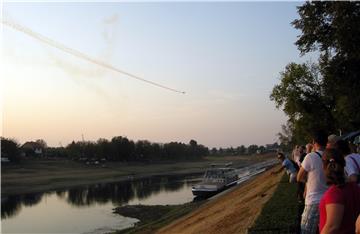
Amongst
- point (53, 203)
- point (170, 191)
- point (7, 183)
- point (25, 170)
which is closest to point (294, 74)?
point (170, 191)

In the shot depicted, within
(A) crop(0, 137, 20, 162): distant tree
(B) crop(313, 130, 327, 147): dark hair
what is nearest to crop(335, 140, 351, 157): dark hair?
(B) crop(313, 130, 327, 147): dark hair

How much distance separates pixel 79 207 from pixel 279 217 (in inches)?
1831

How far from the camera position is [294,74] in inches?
2330

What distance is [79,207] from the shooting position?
5706 cm

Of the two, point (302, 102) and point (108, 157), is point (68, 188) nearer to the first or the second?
point (302, 102)

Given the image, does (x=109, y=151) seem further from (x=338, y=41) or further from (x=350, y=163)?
(x=350, y=163)

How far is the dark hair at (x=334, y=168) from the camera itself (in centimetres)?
533

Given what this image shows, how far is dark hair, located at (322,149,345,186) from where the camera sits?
17.5 feet

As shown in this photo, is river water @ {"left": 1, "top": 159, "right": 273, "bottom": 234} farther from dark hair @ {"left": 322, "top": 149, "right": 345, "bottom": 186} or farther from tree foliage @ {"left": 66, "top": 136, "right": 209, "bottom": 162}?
tree foliage @ {"left": 66, "top": 136, "right": 209, "bottom": 162}

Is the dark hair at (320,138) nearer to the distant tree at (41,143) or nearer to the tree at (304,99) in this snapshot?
the tree at (304,99)

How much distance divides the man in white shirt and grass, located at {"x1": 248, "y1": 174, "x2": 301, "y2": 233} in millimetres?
2266

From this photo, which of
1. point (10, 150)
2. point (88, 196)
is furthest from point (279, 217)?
point (10, 150)

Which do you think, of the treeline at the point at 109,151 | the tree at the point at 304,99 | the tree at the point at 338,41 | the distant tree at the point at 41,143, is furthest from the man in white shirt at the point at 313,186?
the distant tree at the point at 41,143

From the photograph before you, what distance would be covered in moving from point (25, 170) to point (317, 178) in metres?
105
